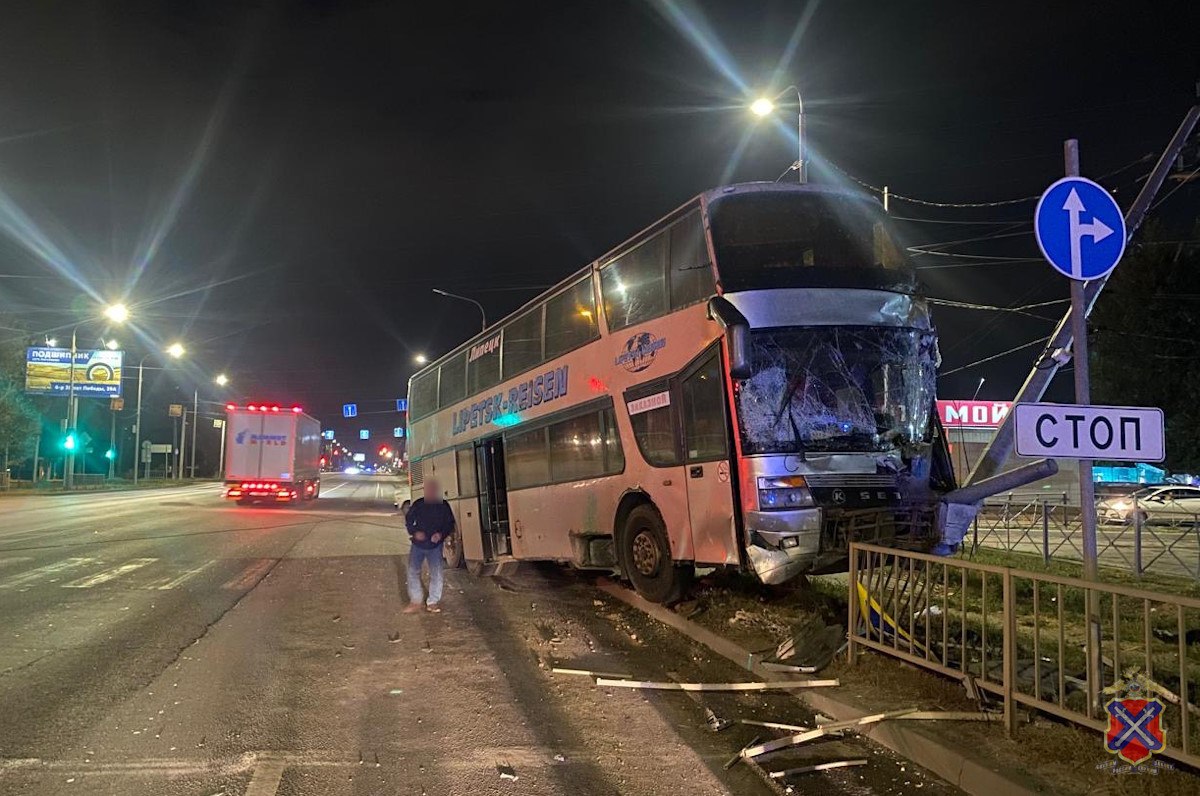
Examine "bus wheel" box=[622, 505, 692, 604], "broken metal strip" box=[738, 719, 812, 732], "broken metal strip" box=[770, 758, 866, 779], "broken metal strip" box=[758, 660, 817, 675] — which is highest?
"bus wheel" box=[622, 505, 692, 604]

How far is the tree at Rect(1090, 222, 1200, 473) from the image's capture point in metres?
30.4

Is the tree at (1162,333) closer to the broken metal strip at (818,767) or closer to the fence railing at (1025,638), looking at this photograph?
the fence railing at (1025,638)

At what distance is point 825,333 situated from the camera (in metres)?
7.49

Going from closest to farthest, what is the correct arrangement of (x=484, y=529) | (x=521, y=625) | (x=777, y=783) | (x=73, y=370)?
1. (x=777, y=783)
2. (x=521, y=625)
3. (x=484, y=529)
4. (x=73, y=370)

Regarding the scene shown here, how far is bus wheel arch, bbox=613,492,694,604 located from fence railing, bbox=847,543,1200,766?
2.29 meters

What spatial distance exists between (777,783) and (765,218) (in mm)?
5143

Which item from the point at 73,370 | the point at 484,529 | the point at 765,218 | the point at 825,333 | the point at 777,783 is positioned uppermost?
the point at 73,370

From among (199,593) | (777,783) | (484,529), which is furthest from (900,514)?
(199,593)

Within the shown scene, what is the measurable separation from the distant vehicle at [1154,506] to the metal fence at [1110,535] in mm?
27

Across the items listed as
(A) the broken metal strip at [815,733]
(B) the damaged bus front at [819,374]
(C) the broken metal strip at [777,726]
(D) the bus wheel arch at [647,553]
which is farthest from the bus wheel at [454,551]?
(A) the broken metal strip at [815,733]

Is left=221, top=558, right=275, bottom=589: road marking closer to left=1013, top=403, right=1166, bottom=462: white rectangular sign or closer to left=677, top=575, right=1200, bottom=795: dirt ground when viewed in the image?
left=677, top=575, right=1200, bottom=795: dirt ground

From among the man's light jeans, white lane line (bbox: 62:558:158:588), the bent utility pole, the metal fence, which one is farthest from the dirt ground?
white lane line (bbox: 62:558:158:588)

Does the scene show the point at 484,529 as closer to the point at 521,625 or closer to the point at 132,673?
the point at 521,625

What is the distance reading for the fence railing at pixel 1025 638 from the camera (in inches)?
168
